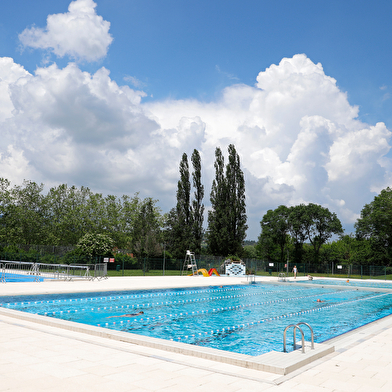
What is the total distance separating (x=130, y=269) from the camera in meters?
39.8

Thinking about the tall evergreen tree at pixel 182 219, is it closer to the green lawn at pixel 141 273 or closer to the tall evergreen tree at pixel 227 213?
the tall evergreen tree at pixel 227 213

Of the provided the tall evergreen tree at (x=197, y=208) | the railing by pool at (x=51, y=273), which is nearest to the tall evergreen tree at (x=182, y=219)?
the tall evergreen tree at (x=197, y=208)

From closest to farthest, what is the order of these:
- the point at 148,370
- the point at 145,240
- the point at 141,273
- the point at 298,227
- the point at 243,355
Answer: the point at 148,370
the point at 243,355
the point at 141,273
the point at 145,240
the point at 298,227

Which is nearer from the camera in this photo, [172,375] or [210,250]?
[172,375]

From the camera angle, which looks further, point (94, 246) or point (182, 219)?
point (182, 219)

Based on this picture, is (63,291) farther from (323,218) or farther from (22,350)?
(323,218)

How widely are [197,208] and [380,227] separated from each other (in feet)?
100.0

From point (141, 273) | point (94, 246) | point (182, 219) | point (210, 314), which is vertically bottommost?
point (210, 314)

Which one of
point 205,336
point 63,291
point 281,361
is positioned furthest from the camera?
point 63,291

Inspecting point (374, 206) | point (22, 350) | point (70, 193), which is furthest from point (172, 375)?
point (374, 206)

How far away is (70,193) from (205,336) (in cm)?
5297

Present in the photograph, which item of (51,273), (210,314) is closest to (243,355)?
(210,314)

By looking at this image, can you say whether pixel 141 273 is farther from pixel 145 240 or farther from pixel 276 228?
pixel 276 228

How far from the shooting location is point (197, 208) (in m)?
49.8
